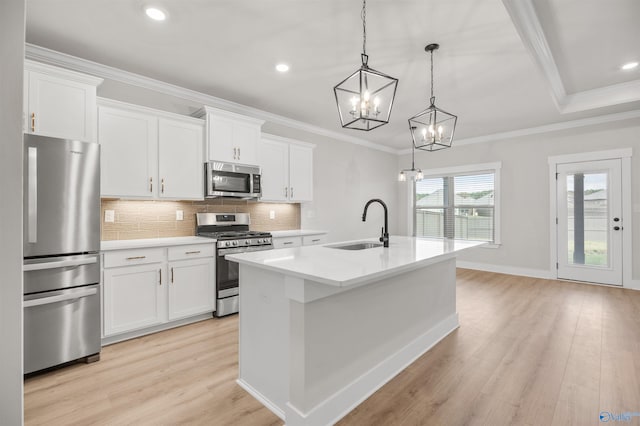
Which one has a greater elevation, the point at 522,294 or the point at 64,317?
the point at 64,317

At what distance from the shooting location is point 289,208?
4957 mm

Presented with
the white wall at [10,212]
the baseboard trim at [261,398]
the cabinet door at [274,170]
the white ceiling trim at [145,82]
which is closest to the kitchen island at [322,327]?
the baseboard trim at [261,398]

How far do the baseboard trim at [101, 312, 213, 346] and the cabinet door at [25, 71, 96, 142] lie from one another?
1.80 m

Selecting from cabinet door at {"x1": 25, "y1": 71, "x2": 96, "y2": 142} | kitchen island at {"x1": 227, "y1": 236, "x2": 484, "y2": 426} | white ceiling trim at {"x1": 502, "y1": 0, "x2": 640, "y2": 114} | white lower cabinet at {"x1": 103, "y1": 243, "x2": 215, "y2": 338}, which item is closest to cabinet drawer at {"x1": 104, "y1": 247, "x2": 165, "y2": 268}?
white lower cabinet at {"x1": 103, "y1": 243, "x2": 215, "y2": 338}

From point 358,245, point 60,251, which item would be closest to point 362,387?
point 358,245

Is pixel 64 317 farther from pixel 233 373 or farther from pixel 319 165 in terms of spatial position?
pixel 319 165

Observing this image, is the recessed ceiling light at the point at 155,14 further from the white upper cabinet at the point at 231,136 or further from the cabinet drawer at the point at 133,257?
the cabinet drawer at the point at 133,257

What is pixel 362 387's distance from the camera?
199 cm

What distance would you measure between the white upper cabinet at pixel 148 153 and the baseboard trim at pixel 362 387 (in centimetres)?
257

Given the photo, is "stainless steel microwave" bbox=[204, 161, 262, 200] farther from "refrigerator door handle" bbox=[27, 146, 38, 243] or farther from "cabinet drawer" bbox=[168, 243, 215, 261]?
"refrigerator door handle" bbox=[27, 146, 38, 243]

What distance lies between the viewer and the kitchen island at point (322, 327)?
1677mm

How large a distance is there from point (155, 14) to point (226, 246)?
2.23 metres

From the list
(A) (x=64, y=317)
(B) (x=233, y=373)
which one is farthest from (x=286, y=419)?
(A) (x=64, y=317)

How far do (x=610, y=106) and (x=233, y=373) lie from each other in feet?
18.7
